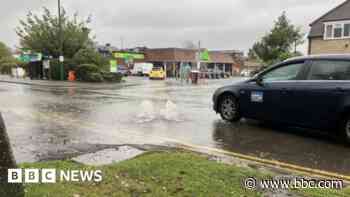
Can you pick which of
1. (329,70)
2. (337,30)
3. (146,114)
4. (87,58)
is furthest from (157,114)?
(337,30)

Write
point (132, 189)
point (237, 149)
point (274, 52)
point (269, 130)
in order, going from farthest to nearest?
point (274, 52)
point (269, 130)
point (237, 149)
point (132, 189)

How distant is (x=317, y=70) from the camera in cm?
639

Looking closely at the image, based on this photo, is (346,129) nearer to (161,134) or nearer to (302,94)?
(302,94)

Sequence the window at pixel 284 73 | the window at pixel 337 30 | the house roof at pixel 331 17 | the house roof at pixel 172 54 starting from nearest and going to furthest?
1. the window at pixel 284 73
2. the window at pixel 337 30
3. the house roof at pixel 331 17
4. the house roof at pixel 172 54

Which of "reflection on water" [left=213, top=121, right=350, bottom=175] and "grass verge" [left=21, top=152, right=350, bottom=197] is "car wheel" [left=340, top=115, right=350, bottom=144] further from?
"grass verge" [left=21, top=152, right=350, bottom=197]

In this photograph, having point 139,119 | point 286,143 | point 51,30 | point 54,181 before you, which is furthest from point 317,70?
point 51,30

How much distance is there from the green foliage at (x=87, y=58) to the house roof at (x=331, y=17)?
18.4m

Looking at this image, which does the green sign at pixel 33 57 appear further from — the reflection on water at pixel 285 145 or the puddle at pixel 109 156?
the puddle at pixel 109 156

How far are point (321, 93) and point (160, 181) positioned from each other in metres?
3.97

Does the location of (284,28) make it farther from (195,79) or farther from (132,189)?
(132,189)

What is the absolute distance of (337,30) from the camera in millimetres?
25719

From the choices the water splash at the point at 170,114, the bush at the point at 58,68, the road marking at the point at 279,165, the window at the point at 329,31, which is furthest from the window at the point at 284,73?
the bush at the point at 58,68

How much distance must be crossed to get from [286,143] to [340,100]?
124cm

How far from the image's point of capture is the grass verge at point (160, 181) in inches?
131
